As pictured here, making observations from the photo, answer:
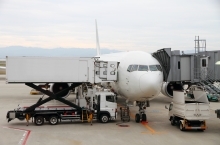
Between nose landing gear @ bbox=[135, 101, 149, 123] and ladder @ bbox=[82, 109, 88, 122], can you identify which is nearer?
ladder @ bbox=[82, 109, 88, 122]

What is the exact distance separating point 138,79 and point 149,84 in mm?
929

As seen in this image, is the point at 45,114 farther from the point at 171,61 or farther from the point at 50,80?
the point at 171,61

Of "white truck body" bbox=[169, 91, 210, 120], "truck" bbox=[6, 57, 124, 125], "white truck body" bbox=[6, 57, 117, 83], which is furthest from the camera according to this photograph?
"truck" bbox=[6, 57, 124, 125]

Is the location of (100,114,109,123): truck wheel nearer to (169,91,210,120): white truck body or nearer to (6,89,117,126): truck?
(6,89,117,126): truck

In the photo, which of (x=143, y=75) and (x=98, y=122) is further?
(x=98, y=122)

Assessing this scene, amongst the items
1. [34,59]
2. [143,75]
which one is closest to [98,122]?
[143,75]

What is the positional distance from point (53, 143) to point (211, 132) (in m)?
8.51

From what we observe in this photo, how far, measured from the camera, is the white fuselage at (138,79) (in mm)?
17516

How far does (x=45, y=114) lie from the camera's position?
18422mm

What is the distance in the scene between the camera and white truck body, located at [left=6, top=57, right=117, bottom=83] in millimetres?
17906

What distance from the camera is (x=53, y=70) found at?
727 inches

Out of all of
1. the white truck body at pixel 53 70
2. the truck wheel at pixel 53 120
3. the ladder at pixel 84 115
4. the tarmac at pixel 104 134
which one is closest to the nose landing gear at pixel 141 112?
the tarmac at pixel 104 134

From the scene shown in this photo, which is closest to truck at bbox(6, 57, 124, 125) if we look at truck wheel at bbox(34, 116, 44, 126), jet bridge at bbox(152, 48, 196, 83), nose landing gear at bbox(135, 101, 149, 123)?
truck wheel at bbox(34, 116, 44, 126)

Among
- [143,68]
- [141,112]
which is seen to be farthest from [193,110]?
[141,112]
